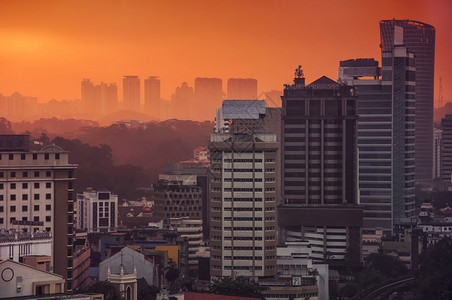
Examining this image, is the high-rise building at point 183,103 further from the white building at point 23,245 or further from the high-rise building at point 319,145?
the white building at point 23,245

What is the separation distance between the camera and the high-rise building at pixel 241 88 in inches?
3949

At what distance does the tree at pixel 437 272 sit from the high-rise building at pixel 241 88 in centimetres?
1789

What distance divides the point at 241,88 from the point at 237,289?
43.3 m

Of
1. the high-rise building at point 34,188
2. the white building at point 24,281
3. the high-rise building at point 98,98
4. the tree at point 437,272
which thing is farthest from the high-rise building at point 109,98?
the white building at point 24,281

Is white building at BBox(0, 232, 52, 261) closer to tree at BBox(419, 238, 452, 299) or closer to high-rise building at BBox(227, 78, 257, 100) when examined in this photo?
tree at BBox(419, 238, 452, 299)

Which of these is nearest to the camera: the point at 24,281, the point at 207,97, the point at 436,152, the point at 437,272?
the point at 24,281

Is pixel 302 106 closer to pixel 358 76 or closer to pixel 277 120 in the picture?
pixel 277 120

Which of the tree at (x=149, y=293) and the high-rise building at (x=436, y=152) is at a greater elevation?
the high-rise building at (x=436, y=152)

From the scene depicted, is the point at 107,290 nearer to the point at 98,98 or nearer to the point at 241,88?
the point at 241,88

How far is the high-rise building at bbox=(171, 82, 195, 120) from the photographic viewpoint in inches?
4870

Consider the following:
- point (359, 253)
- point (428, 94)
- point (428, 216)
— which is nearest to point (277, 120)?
point (359, 253)

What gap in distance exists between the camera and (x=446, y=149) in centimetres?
17675

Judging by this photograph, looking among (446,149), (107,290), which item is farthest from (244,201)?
(446,149)

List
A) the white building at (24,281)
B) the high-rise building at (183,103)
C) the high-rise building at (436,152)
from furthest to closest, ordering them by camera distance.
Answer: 1. the high-rise building at (436,152)
2. the high-rise building at (183,103)
3. the white building at (24,281)
